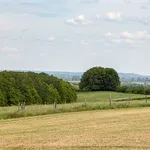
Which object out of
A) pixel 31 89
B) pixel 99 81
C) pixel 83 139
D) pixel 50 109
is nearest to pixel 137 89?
pixel 99 81

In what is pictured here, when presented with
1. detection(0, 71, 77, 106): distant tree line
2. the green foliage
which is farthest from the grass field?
the green foliage

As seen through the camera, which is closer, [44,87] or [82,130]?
[82,130]

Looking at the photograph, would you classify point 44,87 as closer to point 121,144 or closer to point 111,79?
point 111,79

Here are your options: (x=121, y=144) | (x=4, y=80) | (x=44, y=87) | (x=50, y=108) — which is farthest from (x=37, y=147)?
(x=44, y=87)

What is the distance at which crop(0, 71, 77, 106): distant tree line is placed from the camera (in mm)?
82250

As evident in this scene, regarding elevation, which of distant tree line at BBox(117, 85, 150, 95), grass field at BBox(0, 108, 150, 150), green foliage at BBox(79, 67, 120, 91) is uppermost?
green foliage at BBox(79, 67, 120, 91)

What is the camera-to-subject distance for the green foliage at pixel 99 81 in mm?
121438

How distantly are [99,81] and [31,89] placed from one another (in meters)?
37.5

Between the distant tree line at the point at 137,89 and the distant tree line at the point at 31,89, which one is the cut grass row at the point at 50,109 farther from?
the distant tree line at the point at 137,89

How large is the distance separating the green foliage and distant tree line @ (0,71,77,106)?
66.2ft

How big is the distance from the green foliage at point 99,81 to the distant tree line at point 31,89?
66.2 ft

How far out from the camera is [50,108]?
40.9 meters

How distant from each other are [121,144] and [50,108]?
78.9 feet

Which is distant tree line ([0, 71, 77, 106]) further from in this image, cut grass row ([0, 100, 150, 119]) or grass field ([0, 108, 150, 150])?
grass field ([0, 108, 150, 150])
